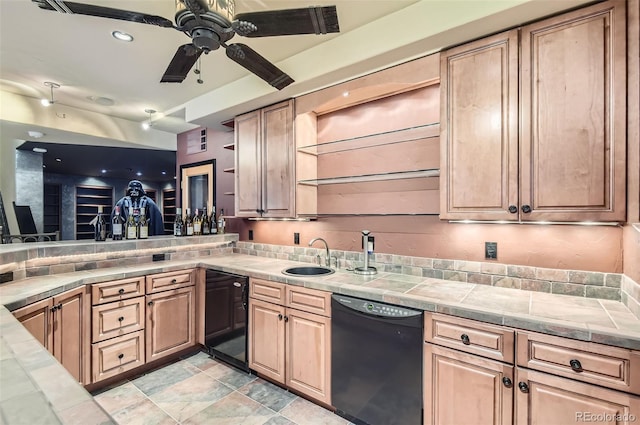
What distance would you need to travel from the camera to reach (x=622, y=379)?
124 centimetres

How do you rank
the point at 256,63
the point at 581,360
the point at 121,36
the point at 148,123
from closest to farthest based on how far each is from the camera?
the point at 581,360 → the point at 256,63 → the point at 121,36 → the point at 148,123

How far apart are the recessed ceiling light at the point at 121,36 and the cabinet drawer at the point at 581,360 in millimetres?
3204

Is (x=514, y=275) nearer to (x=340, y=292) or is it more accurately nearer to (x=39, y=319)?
(x=340, y=292)

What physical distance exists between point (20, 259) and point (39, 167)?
5.42 metres

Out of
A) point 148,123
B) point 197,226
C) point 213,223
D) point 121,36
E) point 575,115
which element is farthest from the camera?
point 148,123

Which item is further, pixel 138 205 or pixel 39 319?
pixel 138 205

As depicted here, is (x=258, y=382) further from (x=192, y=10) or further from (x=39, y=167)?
(x=39, y=167)

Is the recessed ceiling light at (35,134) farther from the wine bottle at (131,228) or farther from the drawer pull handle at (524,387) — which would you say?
the drawer pull handle at (524,387)

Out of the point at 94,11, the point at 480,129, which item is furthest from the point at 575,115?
the point at 94,11

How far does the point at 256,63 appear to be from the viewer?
1.94 m

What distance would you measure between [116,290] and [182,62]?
1.89 metres

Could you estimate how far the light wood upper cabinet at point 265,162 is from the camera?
2.81 metres

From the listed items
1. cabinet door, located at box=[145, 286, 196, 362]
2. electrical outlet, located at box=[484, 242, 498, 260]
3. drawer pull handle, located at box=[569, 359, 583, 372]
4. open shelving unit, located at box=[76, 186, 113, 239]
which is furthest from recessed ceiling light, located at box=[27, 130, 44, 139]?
open shelving unit, located at box=[76, 186, 113, 239]

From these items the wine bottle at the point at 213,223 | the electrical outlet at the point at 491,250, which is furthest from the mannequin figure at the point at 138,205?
the electrical outlet at the point at 491,250
